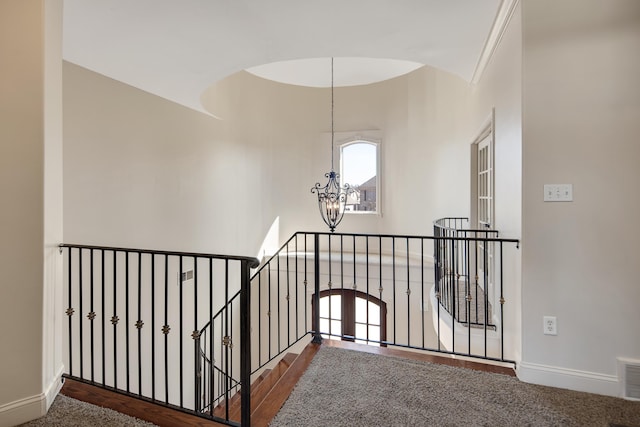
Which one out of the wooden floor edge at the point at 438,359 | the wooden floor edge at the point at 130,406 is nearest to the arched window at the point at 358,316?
the wooden floor edge at the point at 438,359

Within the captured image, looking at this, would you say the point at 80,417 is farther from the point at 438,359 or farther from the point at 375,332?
the point at 375,332

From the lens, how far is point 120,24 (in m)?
2.40

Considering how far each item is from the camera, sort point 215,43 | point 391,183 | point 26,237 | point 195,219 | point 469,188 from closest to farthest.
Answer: point 26,237 → point 215,43 → point 469,188 → point 195,219 → point 391,183

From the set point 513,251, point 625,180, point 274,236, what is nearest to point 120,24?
point 513,251

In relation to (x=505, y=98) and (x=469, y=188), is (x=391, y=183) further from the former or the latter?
(x=505, y=98)

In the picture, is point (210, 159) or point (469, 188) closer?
point (469, 188)

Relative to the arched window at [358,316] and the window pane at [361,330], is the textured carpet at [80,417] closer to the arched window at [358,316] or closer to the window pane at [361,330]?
the arched window at [358,316]

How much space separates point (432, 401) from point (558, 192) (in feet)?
4.89

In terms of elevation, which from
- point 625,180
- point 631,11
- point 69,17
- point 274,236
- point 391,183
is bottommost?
point 274,236

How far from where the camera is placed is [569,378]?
1.97 m

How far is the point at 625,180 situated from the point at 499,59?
128 centimetres

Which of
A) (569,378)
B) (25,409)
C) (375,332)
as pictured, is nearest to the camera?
(25,409)

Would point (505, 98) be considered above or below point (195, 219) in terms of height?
above

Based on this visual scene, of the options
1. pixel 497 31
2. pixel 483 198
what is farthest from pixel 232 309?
pixel 497 31
